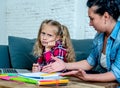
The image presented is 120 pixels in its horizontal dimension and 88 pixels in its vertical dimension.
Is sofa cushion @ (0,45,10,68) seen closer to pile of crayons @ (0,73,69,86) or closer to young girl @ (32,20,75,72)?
young girl @ (32,20,75,72)

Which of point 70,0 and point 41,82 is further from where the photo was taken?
point 70,0

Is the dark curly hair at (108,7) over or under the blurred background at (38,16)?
over

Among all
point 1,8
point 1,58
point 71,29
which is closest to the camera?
point 1,58

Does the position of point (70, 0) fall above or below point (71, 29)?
above

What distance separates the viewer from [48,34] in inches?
79.4

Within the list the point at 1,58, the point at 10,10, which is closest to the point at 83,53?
the point at 1,58

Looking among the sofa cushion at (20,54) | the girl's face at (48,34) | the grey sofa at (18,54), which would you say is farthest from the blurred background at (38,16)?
the girl's face at (48,34)

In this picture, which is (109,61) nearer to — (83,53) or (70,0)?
(83,53)

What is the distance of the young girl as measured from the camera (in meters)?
1.93

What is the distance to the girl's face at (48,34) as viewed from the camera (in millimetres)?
1990

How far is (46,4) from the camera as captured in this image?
394cm

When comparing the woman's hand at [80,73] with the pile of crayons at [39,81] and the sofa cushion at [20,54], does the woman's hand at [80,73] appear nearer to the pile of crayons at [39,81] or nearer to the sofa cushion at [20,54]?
the pile of crayons at [39,81]

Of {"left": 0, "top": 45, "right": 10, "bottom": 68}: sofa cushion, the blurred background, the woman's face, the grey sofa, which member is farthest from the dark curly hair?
the blurred background

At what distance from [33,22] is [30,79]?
9.39ft
